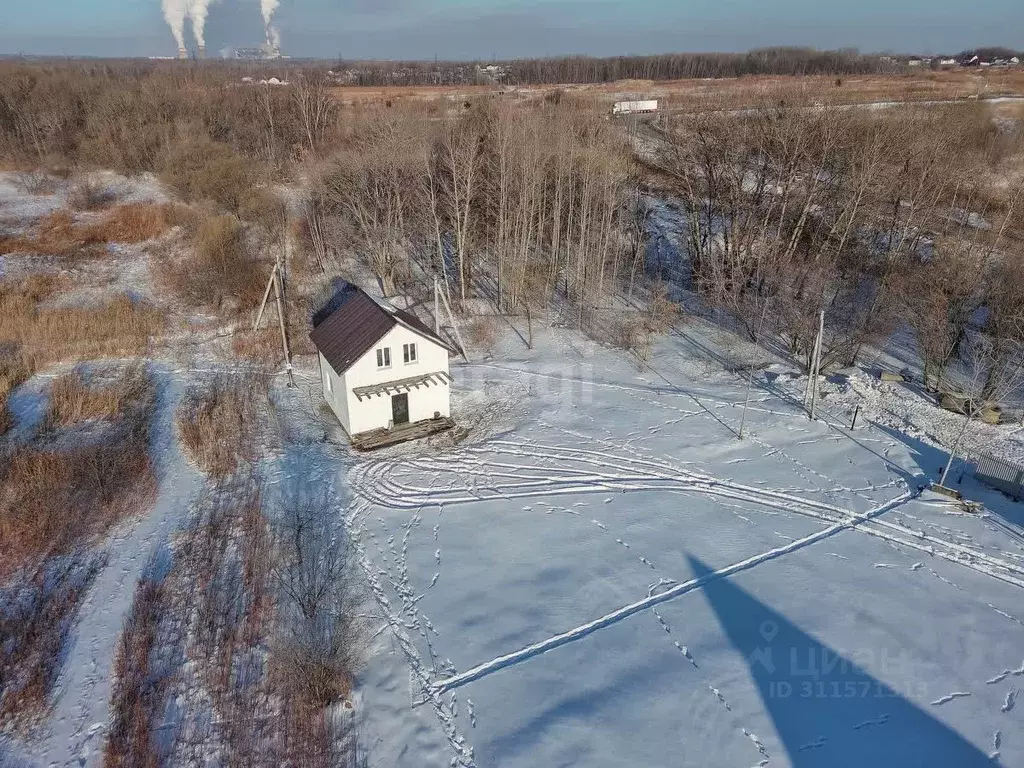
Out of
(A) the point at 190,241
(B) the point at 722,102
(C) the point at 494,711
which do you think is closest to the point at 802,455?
(C) the point at 494,711

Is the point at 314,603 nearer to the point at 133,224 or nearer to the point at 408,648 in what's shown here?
the point at 408,648

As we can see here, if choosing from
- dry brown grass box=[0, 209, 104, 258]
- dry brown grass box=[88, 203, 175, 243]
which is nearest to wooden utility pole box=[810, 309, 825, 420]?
dry brown grass box=[88, 203, 175, 243]

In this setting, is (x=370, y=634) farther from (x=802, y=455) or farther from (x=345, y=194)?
(x=345, y=194)

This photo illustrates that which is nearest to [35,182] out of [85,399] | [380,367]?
[85,399]

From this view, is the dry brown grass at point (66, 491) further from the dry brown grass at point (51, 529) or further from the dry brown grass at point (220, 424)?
the dry brown grass at point (220, 424)

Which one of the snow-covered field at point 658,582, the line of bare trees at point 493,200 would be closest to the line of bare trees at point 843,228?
the snow-covered field at point 658,582

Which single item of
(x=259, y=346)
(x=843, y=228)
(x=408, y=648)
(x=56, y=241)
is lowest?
(x=408, y=648)
